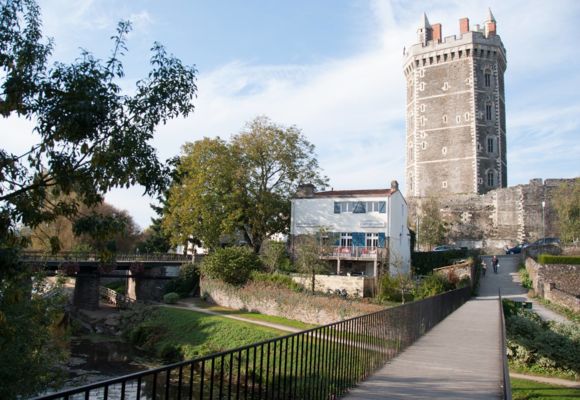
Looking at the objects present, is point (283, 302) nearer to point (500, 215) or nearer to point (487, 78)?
point (500, 215)

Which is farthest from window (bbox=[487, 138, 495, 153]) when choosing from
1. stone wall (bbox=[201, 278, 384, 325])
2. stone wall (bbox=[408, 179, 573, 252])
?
stone wall (bbox=[201, 278, 384, 325])

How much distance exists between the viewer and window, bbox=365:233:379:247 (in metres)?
40.2

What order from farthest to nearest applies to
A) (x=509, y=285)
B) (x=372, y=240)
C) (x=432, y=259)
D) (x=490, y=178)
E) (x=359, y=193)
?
(x=490, y=178) → (x=432, y=259) → (x=359, y=193) → (x=372, y=240) → (x=509, y=285)

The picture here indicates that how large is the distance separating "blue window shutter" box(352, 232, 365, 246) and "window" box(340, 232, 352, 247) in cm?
32

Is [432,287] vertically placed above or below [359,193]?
below

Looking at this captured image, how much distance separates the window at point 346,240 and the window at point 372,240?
148 centimetres

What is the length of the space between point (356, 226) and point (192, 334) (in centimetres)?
1760

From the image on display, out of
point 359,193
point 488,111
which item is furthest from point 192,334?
point 488,111

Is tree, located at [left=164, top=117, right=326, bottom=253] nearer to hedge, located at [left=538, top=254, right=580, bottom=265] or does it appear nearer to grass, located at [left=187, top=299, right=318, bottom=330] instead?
grass, located at [left=187, top=299, right=318, bottom=330]

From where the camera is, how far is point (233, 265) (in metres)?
36.7

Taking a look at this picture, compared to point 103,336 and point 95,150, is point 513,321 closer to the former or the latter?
point 95,150

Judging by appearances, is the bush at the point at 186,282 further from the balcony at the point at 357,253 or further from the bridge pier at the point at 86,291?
the balcony at the point at 357,253

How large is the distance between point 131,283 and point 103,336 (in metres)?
12.3

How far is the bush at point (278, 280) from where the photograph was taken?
111 feet
